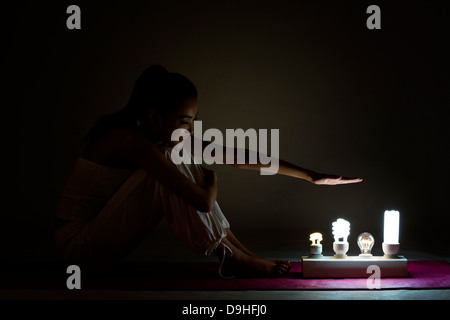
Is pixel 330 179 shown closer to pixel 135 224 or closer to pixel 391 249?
pixel 391 249

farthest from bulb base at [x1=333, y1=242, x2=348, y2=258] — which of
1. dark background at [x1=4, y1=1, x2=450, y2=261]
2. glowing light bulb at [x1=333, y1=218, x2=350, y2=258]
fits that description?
dark background at [x1=4, y1=1, x2=450, y2=261]

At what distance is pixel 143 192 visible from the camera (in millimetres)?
2459

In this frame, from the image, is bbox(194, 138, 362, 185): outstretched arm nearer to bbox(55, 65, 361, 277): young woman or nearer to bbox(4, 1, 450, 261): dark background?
bbox(55, 65, 361, 277): young woman

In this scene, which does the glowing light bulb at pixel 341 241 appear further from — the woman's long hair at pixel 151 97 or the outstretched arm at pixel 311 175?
the woman's long hair at pixel 151 97

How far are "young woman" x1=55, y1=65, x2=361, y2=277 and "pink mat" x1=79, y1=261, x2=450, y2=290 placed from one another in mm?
100

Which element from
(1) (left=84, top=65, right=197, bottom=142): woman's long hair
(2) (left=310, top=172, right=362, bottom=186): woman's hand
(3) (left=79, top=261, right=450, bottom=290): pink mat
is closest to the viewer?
(3) (left=79, top=261, right=450, bottom=290): pink mat

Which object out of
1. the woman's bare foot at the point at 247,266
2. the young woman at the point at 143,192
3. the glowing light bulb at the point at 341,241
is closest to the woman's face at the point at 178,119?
the young woman at the point at 143,192

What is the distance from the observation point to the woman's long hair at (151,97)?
257cm

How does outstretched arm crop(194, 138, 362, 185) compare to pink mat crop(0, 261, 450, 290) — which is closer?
pink mat crop(0, 261, 450, 290)

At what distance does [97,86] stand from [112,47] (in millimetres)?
351

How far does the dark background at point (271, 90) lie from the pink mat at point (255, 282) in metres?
2.04

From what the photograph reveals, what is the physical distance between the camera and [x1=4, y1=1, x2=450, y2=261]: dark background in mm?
4781
